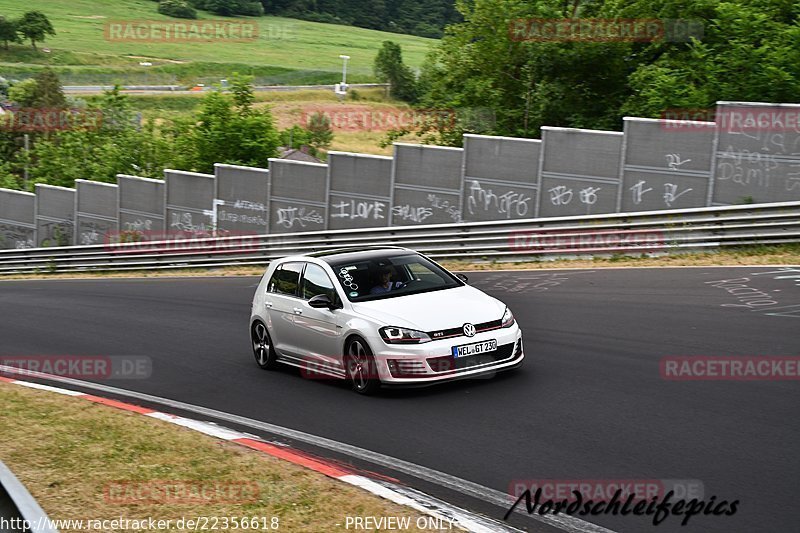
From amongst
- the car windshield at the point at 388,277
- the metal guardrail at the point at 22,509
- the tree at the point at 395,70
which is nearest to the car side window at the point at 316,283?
the car windshield at the point at 388,277

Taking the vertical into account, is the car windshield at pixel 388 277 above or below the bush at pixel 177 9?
below

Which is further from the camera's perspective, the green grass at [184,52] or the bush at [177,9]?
the bush at [177,9]

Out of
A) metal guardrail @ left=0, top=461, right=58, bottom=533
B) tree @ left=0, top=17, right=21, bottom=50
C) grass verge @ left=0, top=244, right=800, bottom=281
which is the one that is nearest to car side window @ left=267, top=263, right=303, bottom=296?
metal guardrail @ left=0, top=461, right=58, bottom=533

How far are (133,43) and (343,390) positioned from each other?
132m

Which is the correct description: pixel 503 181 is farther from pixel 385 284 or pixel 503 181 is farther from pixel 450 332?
pixel 450 332

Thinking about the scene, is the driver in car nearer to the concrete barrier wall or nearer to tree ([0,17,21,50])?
the concrete barrier wall

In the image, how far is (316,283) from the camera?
12.5 m

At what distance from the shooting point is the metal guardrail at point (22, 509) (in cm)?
513

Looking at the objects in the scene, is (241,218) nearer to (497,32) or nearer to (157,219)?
(157,219)

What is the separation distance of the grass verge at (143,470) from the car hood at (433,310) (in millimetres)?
2395

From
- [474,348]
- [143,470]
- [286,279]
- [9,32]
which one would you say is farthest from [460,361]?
[9,32]

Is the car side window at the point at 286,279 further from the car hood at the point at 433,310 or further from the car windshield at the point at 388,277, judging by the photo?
the car hood at the point at 433,310

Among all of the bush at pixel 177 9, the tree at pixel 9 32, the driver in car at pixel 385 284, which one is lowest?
the driver in car at pixel 385 284

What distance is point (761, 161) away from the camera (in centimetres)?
1995
